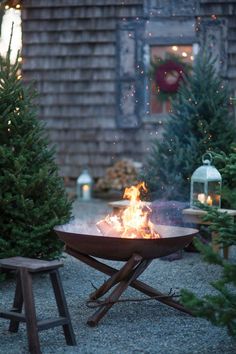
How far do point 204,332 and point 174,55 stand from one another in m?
8.73

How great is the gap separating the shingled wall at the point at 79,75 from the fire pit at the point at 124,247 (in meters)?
7.75

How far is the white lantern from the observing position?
1424 centimetres

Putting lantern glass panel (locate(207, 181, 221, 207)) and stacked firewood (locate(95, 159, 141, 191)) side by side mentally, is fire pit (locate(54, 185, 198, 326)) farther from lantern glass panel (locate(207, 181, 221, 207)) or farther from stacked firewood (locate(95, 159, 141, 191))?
stacked firewood (locate(95, 159, 141, 191))

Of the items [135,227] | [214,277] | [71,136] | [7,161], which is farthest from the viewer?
[71,136]

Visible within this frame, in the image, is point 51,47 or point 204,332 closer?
point 204,332

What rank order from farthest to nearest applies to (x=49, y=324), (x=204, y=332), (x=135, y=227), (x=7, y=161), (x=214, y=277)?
(x=214, y=277) < (x=7, y=161) < (x=135, y=227) < (x=204, y=332) < (x=49, y=324)

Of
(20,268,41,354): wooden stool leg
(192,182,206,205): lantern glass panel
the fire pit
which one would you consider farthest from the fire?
(192,182,206,205): lantern glass panel

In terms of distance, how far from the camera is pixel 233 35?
1352 cm

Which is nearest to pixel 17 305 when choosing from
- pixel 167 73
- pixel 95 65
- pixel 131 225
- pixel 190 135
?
pixel 131 225

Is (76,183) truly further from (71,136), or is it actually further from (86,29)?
(86,29)

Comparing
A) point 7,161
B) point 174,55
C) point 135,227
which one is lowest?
point 135,227

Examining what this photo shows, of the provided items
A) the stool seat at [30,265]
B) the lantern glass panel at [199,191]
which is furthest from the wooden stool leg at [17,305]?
the lantern glass panel at [199,191]

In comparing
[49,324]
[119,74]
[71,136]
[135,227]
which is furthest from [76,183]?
[49,324]

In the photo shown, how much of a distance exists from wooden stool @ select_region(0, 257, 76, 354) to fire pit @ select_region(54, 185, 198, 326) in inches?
18.0
